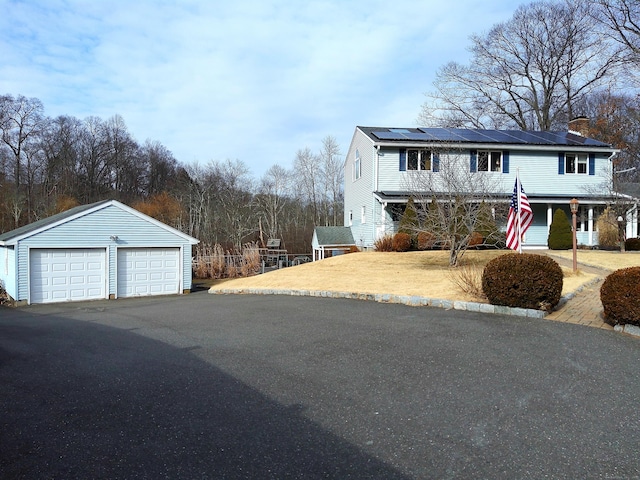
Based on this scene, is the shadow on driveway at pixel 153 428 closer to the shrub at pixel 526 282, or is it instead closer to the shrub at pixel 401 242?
the shrub at pixel 526 282

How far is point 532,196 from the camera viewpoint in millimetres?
23797

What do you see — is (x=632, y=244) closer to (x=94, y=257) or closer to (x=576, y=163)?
(x=576, y=163)

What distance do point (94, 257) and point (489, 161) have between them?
2023 centimetres

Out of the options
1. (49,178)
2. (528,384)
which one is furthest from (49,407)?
(49,178)

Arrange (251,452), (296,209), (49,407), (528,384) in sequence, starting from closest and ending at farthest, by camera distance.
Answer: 1. (251,452)
2. (49,407)
3. (528,384)
4. (296,209)

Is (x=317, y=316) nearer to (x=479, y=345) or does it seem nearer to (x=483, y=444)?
(x=479, y=345)

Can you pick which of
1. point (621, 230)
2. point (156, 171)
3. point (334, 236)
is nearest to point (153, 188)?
point (156, 171)

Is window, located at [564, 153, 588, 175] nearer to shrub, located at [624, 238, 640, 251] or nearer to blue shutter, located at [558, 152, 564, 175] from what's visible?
blue shutter, located at [558, 152, 564, 175]

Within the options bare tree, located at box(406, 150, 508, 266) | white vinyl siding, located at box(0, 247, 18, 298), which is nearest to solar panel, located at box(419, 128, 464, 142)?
bare tree, located at box(406, 150, 508, 266)

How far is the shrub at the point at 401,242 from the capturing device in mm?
20844

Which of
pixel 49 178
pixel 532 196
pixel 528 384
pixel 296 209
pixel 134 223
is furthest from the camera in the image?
pixel 296 209

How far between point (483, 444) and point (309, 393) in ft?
6.23

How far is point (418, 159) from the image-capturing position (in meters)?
23.4

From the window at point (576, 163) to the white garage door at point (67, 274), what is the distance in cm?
2471
